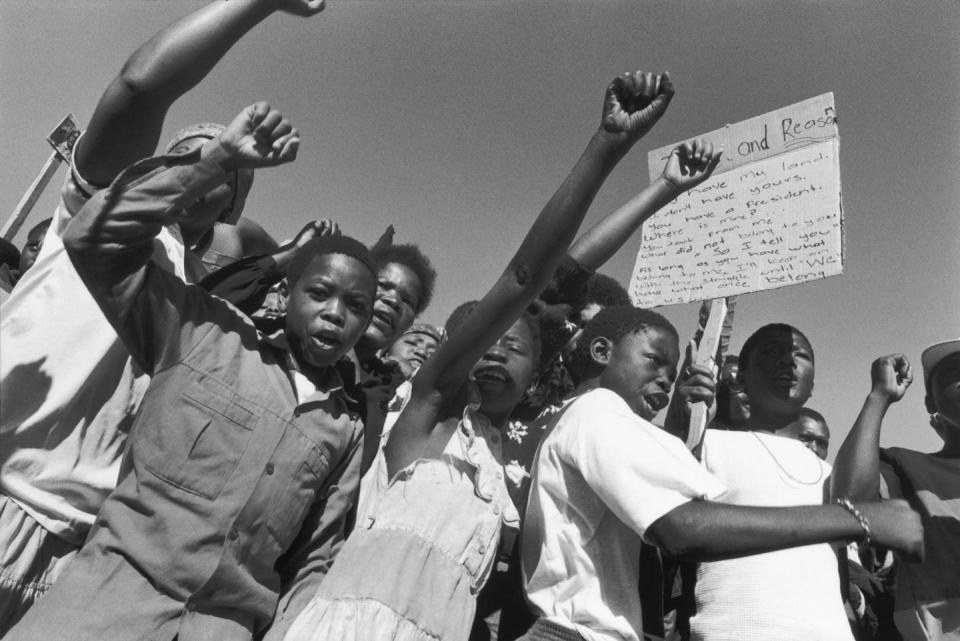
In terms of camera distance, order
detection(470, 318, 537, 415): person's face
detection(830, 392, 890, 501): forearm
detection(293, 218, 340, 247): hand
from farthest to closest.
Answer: detection(293, 218, 340, 247): hand, detection(830, 392, 890, 501): forearm, detection(470, 318, 537, 415): person's face

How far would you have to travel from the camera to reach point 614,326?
2439mm

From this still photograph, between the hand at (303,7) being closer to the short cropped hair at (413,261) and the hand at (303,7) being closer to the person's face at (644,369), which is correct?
the person's face at (644,369)

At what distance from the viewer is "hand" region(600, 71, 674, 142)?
184cm

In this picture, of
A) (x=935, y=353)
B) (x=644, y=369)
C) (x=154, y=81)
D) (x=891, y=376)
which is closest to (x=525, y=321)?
(x=644, y=369)

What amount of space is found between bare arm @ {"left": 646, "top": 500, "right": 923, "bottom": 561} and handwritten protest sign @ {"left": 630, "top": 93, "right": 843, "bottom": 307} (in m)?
1.63

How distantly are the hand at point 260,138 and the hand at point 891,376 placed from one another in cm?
249

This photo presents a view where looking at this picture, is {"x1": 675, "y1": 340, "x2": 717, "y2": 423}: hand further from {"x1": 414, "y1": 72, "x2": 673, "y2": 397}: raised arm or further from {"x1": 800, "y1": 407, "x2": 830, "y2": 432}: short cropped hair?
{"x1": 800, "y1": 407, "x2": 830, "y2": 432}: short cropped hair

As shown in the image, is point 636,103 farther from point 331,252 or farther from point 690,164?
point 331,252

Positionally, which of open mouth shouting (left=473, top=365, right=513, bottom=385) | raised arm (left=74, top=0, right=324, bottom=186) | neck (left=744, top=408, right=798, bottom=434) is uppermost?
raised arm (left=74, top=0, right=324, bottom=186)

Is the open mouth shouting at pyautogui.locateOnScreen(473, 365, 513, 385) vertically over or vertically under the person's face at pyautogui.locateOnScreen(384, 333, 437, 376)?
under

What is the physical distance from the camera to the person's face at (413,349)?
144 inches

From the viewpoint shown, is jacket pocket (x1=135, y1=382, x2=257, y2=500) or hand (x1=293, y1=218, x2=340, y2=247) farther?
hand (x1=293, y1=218, x2=340, y2=247)

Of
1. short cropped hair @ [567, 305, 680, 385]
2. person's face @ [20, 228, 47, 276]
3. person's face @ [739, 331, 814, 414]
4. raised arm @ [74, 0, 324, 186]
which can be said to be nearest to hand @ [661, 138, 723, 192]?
short cropped hair @ [567, 305, 680, 385]

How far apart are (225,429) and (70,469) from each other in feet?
1.20
